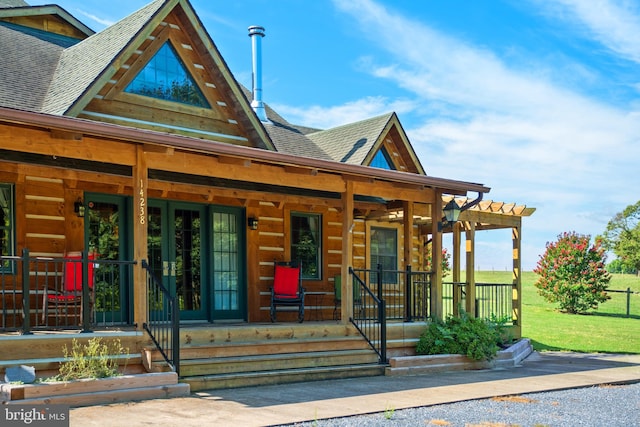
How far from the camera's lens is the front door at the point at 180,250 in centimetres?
1171

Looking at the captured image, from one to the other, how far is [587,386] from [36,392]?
6.86 m

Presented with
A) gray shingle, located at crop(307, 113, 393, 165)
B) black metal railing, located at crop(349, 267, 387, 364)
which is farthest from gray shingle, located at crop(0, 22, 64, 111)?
gray shingle, located at crop(307, 113, 393, 165)

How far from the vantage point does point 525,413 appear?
725cm

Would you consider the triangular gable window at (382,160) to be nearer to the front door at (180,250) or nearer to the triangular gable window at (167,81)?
the triangular gable window at (167,81)

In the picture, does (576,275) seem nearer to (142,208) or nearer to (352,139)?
(352,139)

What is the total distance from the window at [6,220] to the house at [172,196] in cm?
2

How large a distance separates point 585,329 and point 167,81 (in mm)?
14005

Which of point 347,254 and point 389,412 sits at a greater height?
point 347,254

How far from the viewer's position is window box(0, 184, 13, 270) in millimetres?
10328

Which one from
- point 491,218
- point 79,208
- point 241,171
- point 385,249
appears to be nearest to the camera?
point 241,171

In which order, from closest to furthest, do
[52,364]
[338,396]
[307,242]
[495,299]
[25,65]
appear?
[52,364], [338,396], [25,65], [307,242], [495,299]

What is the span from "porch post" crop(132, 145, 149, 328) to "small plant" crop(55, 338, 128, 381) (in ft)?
1.70

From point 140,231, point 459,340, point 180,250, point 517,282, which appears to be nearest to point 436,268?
point 459,340

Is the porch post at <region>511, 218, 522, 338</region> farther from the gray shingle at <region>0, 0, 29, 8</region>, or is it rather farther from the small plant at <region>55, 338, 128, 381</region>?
the gray shingle at <region>0, 0, 29, 8</region>
